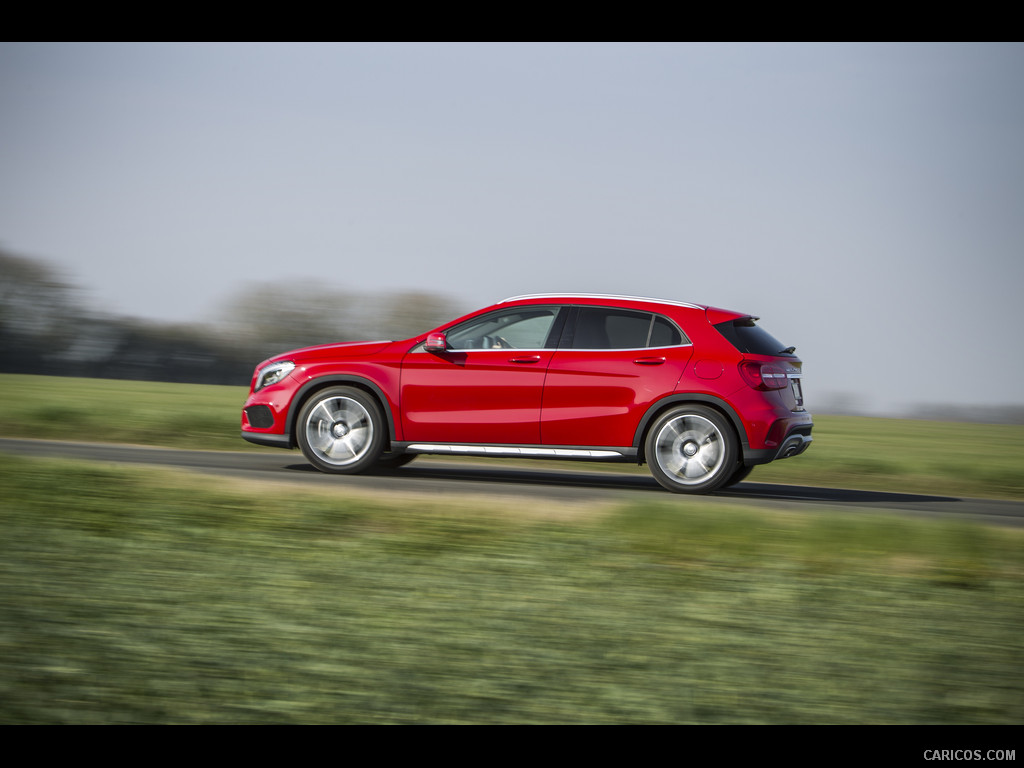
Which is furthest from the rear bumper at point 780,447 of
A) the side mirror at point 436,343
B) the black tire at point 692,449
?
the side mirror at point 436,343

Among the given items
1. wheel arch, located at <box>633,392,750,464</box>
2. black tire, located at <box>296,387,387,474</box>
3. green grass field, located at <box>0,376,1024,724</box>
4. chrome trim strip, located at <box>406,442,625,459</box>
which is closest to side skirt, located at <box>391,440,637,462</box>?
chrome trim strip, located at <box>406,442,625,459</box>

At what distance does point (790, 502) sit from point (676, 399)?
59.4 inches

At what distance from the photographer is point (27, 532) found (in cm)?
578

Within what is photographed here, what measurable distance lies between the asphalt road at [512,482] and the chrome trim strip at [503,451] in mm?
322

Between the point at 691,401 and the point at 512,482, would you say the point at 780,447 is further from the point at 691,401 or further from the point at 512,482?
the point at 512,482

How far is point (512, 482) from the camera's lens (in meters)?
9.96

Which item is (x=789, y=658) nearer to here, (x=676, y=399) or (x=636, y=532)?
(x=636, y=532)

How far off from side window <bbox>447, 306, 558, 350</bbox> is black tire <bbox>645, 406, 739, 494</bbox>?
1388 mm

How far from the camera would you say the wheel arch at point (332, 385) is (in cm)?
923

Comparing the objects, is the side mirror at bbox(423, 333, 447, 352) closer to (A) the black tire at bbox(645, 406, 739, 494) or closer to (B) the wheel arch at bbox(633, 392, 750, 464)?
(B) the wheel arch at bbox(633, 392, 750, 464)

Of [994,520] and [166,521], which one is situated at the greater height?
[166,521]

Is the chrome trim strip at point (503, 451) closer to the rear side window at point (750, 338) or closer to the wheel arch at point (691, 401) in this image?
the wheel arch at point (691, 401)

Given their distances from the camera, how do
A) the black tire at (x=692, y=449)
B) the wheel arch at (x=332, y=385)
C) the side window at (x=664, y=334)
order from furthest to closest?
1. the wheel arch at (x=332, y=385)
2. the side window at (x=664, y=334)
3. the black tire at (x=692, y=449)
